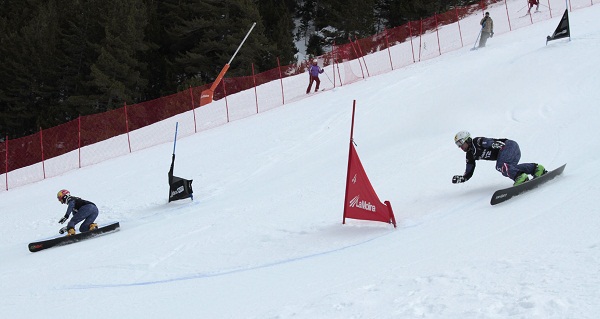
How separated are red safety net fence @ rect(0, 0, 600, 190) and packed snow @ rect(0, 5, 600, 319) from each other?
66.6 inches

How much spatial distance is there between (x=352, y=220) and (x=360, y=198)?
0.78 meters

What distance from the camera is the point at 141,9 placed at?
129 ft

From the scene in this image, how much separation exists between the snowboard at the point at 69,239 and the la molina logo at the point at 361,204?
5352 millimetres

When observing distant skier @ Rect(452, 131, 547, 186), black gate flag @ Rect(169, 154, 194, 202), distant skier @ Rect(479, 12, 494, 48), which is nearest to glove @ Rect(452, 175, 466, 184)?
distant skier @ Rect(452, 131, 547, 186)

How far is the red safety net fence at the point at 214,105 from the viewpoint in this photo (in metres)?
21.7

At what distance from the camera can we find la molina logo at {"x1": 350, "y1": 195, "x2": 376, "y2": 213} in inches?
355

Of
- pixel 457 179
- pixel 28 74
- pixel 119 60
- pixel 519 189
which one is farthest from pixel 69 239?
pixel 28 74

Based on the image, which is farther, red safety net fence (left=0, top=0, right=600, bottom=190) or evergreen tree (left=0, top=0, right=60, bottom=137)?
evergreen tree (left=0, top=0, right=60, bottom=137)

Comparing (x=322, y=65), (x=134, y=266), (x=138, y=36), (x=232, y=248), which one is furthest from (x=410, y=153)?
(x=138, y=36)

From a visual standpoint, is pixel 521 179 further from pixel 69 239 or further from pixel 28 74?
pixel 28 74

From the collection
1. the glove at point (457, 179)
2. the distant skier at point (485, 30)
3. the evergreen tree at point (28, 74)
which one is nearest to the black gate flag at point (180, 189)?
the glove at point (457, 179)

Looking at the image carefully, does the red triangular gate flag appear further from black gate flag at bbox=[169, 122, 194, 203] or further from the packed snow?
black gate flag at bbox=[169, 122, 194, 203]

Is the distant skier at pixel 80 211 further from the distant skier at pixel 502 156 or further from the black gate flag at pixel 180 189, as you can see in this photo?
the distant skier at pixel 502 156

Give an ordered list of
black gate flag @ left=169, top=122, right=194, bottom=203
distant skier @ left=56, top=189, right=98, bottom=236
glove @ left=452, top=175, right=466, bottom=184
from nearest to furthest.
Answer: glove @ left=452, top=175, right=466, bottom=184
distant skier @ left=56, top=189, right=98, bottom=236
black gate flag @ left=169, top=122, right=194, bottom=203
